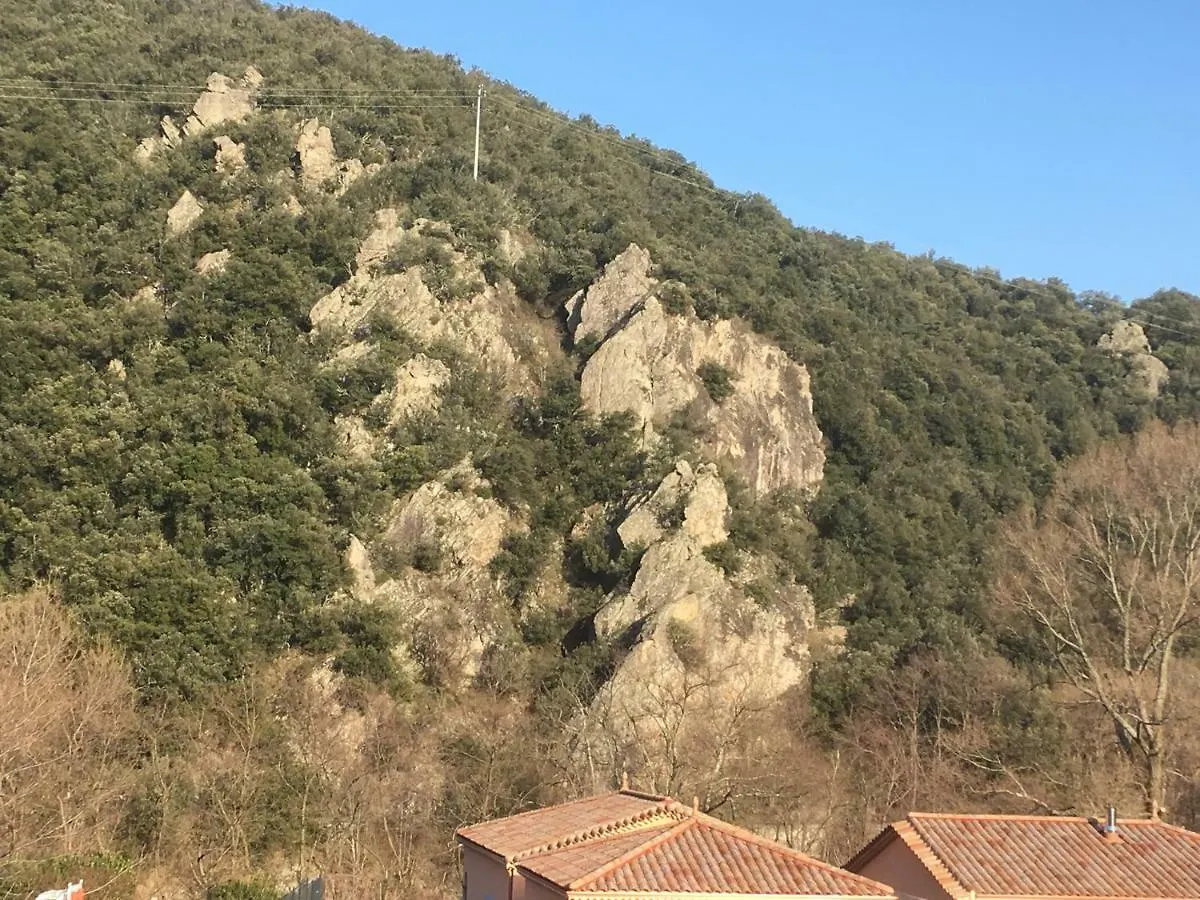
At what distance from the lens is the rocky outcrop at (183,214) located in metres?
36.8

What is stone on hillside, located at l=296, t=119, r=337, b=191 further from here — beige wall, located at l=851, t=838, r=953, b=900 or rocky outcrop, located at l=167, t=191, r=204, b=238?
beige wall, located at l=851, t=838, r=953, b=900

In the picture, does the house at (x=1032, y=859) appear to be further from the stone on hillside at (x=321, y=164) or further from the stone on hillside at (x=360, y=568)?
the stone on hillside at (x=321, y=164)

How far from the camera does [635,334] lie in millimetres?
35562

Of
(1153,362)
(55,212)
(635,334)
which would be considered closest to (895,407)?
(635,334)

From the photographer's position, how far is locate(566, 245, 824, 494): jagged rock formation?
114ft

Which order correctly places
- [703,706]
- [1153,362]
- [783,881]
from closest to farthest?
1. [783,881]
2. [703,706]
3. [1153,362]

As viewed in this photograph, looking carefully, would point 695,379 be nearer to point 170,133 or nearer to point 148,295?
point 148,295

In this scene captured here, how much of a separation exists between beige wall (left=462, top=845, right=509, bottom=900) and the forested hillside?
3876 millimetres

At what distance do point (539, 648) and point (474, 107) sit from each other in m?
29.1

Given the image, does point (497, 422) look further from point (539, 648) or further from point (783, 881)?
point (783, 881)

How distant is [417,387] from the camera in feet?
108

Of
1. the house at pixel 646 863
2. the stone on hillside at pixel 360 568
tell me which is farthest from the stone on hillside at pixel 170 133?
the house at pixel 646 863

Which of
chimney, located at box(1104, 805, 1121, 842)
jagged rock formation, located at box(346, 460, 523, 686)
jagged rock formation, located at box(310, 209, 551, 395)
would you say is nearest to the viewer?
chimney, located at box(1104, 805, 1121, 842)

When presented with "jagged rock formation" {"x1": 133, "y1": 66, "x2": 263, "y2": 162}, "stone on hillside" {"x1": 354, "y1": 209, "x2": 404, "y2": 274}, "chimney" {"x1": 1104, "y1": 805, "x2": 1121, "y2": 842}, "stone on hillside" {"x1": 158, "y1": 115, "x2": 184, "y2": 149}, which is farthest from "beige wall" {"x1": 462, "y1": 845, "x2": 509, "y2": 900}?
"stone on hillside" {"x1": 158, "y1": 115, "x2": 184, "y2": 149}
